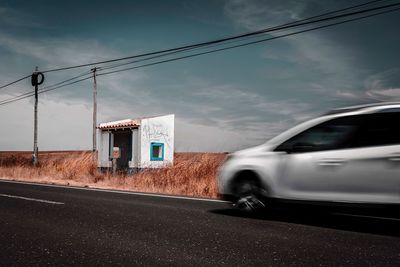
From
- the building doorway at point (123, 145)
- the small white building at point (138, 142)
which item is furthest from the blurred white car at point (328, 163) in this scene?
the building doorway at point (123, 145)

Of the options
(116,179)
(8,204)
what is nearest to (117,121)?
(116,179)

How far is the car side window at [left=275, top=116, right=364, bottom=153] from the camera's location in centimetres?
615

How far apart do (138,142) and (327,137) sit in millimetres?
16426

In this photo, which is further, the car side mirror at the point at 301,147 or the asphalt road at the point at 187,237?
the car side mirror at the point at 301,147

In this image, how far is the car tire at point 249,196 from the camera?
22.4 feet

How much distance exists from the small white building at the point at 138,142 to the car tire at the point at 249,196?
14864 mm

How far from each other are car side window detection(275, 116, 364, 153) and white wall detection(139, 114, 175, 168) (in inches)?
573

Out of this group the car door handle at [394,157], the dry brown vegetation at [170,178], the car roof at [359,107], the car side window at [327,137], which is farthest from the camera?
the dry brown vegetation at [170,178]

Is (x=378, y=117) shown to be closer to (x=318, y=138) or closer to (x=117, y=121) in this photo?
(x=318, y=138)

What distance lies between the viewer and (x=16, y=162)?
97.2ft

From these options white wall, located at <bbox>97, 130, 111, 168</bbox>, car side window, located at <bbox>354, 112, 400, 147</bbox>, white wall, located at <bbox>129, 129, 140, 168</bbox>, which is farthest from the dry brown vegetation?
car side window, located at <bbox>354, 112, 400, 147</bbox>

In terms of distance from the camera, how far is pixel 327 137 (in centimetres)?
639

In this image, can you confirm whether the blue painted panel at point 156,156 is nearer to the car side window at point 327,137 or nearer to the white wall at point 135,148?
the white wall at point 135,148

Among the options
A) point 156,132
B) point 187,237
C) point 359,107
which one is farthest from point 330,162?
point 156,132
